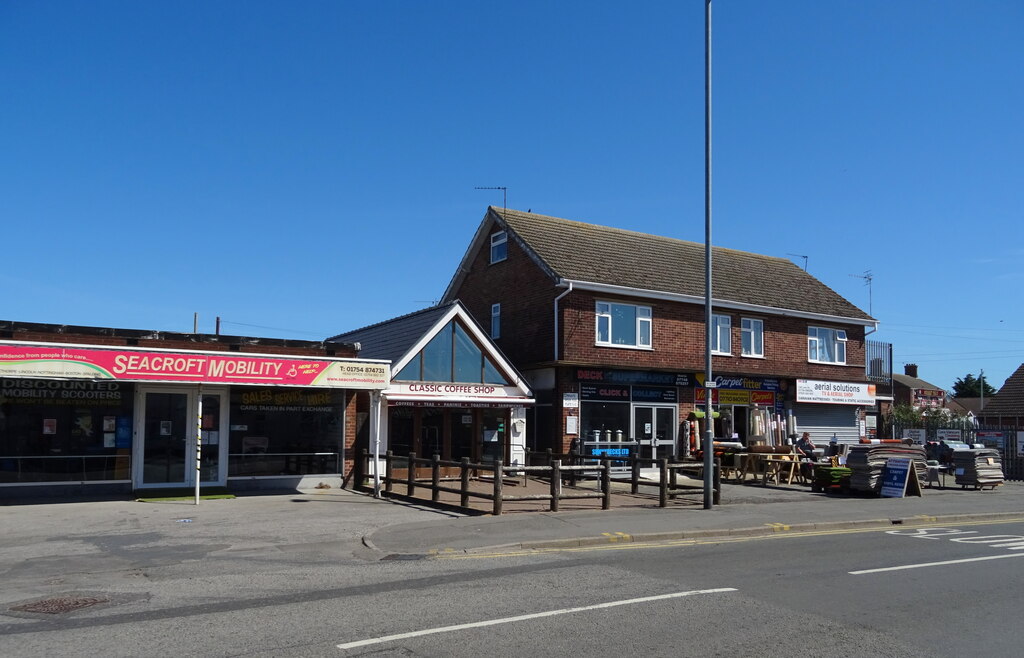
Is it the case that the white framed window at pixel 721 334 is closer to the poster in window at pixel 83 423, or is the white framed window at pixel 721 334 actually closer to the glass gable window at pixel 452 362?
the glass gable window at pixel 452 362

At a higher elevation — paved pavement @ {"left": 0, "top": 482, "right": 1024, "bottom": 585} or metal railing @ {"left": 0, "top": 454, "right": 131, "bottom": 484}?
metal railing @ {"left": 0, "top": 454, "right": 131, "bottom": 484}

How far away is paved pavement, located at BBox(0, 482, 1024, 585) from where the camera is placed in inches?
465

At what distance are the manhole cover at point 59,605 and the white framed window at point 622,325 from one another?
62.8 ft

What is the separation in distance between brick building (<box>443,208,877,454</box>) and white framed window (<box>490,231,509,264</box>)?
0.24 ft

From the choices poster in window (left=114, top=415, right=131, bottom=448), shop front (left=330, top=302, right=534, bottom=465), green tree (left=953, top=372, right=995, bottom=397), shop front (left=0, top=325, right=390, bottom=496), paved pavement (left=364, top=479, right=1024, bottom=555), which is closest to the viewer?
paved pavement (left=364, top=479, right=1024, bottom=555)

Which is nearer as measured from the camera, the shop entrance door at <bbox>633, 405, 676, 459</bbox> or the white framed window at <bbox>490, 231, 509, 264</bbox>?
the shop entrance door at <bbox>633, 405, 676, 459</bbox>

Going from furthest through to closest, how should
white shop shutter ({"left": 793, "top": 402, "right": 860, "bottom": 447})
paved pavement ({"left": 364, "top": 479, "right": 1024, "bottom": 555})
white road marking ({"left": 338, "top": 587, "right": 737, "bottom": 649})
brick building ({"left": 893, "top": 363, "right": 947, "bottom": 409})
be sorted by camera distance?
brick building ({"left": 893, "top": 363, "right": 947, "bottom": 409}) < white shop shutter ({"left": 793, "top": 402, "right": 860, "bottom": 447}) < paved pavement ({"left": 364, "top": 479, "right": 1024, "bottom": 555}) < white road marking ({"left": 338, "top": 587, "right": 737, "bottom": 649})

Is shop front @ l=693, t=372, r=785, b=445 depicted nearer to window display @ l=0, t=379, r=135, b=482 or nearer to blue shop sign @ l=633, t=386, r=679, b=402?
blue shop sign @ l=633, t=386, r=679, b=402

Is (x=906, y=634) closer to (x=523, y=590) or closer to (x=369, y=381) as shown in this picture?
(x=523, y=590)

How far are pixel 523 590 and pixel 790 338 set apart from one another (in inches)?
956

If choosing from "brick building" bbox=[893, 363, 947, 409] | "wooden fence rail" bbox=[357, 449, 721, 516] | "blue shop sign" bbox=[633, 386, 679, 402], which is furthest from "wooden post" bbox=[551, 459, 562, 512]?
"brick building" bbox=[893, 363, 947, 409]

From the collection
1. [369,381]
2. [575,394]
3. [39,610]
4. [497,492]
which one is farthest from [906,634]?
[575,394]

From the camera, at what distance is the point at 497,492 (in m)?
15.8

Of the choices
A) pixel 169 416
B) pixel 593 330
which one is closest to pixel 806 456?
pixel 593 330
